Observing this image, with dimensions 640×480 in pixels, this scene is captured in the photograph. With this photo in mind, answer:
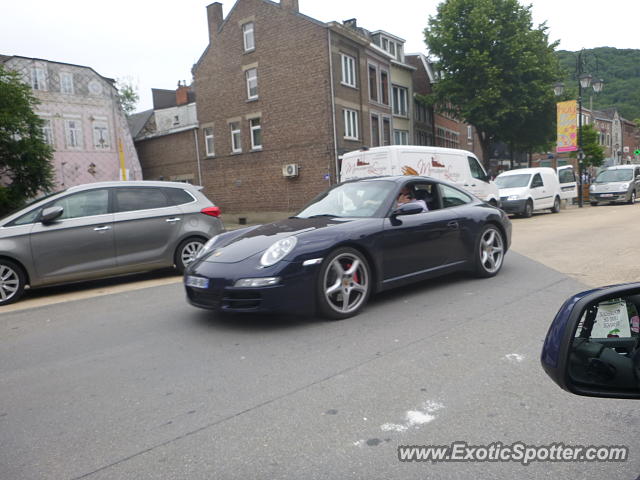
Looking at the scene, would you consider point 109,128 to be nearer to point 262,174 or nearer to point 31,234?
point 262,174

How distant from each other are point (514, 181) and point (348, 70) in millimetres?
11364

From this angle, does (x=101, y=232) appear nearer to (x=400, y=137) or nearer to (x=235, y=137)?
(x=235, y=137)

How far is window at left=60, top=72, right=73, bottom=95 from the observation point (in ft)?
104

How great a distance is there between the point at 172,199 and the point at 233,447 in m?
6.57

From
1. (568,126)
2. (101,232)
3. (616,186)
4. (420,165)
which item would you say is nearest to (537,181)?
(616,186)

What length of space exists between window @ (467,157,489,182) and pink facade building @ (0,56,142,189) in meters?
21.2

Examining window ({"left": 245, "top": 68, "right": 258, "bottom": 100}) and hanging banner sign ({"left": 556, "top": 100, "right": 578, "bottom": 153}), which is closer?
hanging banner sign ({"left": 556, "top": 100, "right": 578, "bottom": 153})

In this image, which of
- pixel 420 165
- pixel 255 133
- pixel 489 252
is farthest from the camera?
pixel 255 133

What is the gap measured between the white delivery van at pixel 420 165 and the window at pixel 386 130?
15899 millimetres

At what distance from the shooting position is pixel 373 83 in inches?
1214

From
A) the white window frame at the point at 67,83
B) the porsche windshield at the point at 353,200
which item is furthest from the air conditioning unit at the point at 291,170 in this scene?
the porsche windshield at the point at 353,200

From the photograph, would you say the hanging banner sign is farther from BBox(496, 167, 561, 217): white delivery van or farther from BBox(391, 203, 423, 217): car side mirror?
BBox(391, 203, 423, 217): car side mirror

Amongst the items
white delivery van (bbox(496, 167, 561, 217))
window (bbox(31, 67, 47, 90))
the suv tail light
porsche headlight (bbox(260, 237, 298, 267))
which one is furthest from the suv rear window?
window (bbox(31, 67, 47, 90))

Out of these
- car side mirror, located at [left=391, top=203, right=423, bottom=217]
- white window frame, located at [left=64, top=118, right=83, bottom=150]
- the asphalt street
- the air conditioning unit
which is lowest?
the asphalt street
